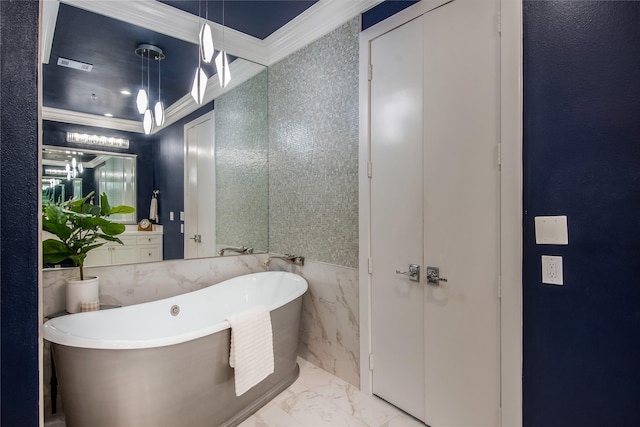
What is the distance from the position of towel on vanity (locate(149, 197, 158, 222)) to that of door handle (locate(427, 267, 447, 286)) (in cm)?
208

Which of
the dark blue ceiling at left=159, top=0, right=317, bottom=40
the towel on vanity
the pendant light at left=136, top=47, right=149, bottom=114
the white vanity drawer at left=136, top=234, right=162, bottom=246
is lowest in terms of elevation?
the white vanity drawer at left=136, top=234, right=162, bottom=246

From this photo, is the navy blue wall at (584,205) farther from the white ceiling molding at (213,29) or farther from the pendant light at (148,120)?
the pendant light at (148,120)

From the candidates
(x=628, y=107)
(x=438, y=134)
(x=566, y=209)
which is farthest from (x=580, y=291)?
(x=438, y=134)

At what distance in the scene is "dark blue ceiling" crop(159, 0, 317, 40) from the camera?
2.42 m

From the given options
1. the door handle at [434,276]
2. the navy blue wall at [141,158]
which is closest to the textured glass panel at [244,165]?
the navy blue wall at [141,158]

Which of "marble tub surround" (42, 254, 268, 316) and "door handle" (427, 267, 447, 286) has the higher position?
"door handle" (427, 267, 447, 286)

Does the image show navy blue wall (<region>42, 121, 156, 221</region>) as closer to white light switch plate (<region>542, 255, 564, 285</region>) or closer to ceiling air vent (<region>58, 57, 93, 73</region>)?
ceiling air vent (<region>58, 57, 93, 73</region>)

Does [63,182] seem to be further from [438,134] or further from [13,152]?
[438,134]

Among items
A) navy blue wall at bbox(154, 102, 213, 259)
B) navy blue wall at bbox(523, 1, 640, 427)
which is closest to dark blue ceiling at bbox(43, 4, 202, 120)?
navy blue wall at bbox(154, 102, 213, 259)

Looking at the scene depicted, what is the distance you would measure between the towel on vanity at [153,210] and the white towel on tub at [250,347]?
1.25 m

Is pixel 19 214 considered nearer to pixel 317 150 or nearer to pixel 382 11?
pixel 317 150

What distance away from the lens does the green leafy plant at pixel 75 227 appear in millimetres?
1881

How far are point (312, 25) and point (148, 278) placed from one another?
2329 mm

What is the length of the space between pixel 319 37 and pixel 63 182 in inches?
83.4
